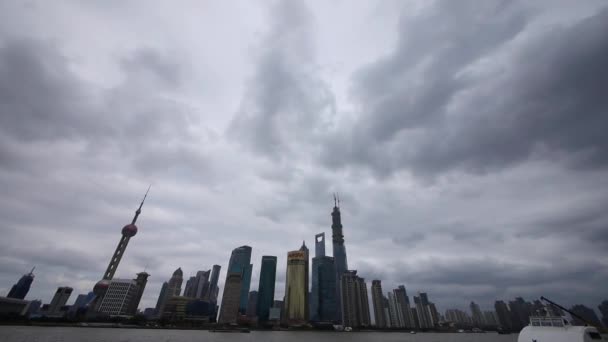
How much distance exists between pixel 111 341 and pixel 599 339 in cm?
11276

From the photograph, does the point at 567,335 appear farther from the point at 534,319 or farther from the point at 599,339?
the point at 534,319

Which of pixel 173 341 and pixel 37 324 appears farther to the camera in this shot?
pixel 37 324

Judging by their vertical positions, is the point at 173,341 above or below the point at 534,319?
below

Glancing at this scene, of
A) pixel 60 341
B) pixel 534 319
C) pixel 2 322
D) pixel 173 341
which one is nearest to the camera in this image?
pixel 534 319

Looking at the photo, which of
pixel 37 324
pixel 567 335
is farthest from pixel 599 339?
pixel 37 324

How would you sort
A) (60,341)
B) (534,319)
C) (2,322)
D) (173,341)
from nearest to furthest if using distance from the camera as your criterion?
(534,319)
(60,341)
(173,341)
(2,322)

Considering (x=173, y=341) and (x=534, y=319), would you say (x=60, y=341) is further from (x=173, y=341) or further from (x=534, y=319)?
(x=534, y=319)

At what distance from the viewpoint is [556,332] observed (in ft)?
140

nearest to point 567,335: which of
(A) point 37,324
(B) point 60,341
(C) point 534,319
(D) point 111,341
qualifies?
(C) point 534,319

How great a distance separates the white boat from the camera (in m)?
39.8

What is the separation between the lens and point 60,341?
244 ft

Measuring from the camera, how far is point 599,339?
40375 millimetres

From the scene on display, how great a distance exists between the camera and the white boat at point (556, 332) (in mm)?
39750

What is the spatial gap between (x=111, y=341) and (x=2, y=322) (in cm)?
14545
